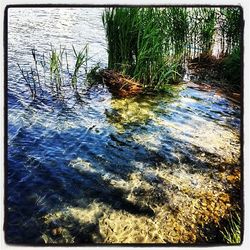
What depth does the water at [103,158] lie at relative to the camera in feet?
7.61

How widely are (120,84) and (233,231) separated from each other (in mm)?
994

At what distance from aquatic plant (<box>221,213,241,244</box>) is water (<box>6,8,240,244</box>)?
0.06 meters

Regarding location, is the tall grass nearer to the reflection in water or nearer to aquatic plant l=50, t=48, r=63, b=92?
the reflection in water

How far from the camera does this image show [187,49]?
2.67m

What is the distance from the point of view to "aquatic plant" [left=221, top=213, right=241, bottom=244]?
2.32 meters

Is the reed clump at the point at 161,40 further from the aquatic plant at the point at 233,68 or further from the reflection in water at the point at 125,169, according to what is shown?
the reflection in water at the point at 125,169

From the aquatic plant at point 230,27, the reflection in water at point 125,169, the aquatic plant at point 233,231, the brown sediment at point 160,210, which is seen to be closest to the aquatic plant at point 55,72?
Answer: the reflection in water at point 125,169

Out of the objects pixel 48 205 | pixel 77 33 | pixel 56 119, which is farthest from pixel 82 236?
pixel 77 33

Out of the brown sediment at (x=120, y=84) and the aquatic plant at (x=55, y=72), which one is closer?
the aquatic plant at (x=55, y=72)

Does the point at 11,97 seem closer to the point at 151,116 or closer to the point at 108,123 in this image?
the point at 108,123

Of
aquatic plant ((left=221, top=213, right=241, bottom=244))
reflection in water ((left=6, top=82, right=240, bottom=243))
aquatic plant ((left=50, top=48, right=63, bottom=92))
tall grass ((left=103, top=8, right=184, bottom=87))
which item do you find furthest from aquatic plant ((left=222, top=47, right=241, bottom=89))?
aquatic plant ((left=50, top=48, right=63, bottom=92))

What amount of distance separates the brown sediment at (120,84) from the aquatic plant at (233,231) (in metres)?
0.86

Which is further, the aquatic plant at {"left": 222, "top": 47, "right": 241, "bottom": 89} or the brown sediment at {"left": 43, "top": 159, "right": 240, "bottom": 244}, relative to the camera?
the aquatic plant at {"left": 222, "top": 47, "right": 241, "bottom": 89}
